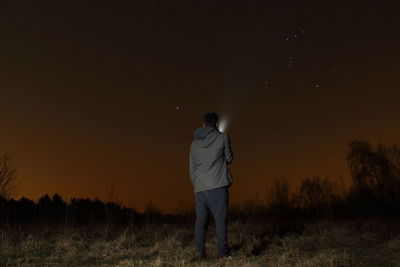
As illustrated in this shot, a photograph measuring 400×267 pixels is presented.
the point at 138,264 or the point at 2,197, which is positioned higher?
the point at 2,197

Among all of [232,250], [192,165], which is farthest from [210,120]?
[232,250]

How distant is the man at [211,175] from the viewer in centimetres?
601

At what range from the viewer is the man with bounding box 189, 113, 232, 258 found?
6.01 m

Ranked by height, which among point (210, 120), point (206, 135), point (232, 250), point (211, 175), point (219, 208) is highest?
point (210, 120)

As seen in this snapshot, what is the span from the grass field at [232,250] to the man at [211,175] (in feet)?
1.45

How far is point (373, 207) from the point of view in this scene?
2148 centimetres

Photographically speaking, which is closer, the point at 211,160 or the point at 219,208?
the point at 219,208

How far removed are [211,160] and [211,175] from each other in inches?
7.9

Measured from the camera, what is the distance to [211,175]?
606 centimetres

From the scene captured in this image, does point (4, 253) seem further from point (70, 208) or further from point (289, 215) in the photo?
point (289, 215)

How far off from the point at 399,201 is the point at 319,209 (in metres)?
5.62

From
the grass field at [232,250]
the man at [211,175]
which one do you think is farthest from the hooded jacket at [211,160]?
the grass field at [232,250]

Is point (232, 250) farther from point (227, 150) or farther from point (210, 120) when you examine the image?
point (210, 120)

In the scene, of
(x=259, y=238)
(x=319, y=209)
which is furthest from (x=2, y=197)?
(x=319, y=209)
